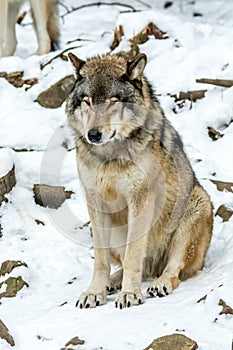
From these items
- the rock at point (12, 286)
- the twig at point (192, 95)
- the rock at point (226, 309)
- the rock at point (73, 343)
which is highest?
the rock at point (226, 309)

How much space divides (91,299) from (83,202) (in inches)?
76.9

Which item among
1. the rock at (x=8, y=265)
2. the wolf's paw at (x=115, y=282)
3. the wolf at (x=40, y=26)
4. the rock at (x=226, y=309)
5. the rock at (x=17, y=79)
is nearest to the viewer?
the rock at (x=226, y=309)

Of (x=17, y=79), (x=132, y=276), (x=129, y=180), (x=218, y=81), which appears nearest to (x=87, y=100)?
(x=129, y=180)

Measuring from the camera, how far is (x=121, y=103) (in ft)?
17.1

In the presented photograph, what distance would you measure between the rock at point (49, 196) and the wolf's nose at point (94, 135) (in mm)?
2138

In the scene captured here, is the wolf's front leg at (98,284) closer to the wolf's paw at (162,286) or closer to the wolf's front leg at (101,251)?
the wolf's front leg at (101,251)

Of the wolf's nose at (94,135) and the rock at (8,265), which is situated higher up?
the wolf's nose at (94,135)

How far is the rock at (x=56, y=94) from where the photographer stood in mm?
8680

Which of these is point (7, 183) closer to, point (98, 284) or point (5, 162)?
point (5, 162)

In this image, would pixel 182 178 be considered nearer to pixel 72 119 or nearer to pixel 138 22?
pixel 72 119

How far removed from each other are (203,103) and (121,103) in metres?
3.14

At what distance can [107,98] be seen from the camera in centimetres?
514

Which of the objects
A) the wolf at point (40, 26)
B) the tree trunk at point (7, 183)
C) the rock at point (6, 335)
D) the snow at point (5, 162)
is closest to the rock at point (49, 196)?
the tree trunk at point (7, 183)

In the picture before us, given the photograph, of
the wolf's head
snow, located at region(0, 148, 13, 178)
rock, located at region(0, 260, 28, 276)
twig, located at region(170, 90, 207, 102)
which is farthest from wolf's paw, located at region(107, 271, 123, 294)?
twig, located at region(170, 90, 207, 102)
